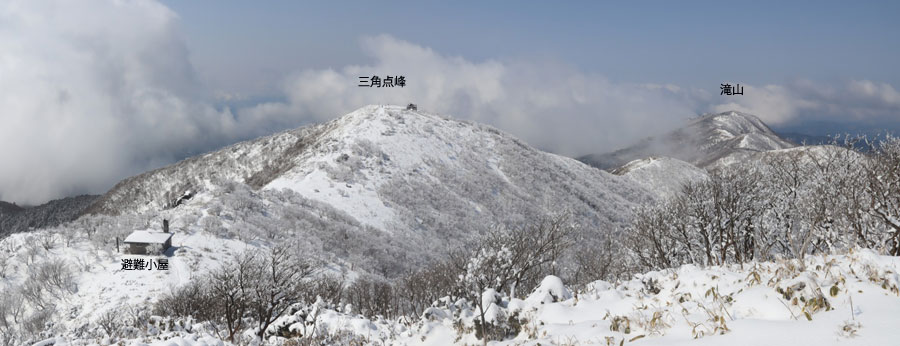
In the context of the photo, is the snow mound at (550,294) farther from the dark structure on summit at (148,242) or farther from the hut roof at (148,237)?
the hut roof at (148,237)

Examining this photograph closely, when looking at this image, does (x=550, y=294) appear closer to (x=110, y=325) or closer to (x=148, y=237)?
(x=110, y=325)

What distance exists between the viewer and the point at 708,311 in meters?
7.47

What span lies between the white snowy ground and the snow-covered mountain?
42.7 m

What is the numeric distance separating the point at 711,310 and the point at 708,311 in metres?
1.07

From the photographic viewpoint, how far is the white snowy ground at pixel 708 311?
20.3ft

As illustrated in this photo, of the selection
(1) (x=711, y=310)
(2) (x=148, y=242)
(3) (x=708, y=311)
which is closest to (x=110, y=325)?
(2) (x=148, y=242)

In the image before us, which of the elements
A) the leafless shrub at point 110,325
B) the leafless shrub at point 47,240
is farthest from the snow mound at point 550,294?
the leafless shrub at point 47,240

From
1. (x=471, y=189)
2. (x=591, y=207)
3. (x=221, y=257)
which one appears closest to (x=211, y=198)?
(x=221, y=257)

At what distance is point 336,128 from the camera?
155125 mm

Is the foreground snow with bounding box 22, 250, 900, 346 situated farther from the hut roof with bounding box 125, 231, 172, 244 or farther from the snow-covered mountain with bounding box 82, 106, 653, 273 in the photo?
the hut roof with bounding box 125, 231, 172, 244

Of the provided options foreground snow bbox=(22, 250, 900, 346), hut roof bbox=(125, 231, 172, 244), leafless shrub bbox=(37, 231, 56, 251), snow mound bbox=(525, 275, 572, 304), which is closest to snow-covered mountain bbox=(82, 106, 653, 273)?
hut roof bbox=(125, 231, 172, 244)

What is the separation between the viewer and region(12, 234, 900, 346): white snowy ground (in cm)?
618

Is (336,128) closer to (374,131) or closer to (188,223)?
(374,131)

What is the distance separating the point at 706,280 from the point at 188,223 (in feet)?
243
